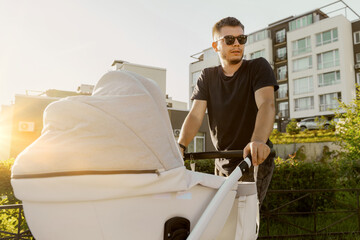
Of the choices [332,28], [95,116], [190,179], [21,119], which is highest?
[332,28]

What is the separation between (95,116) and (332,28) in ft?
143

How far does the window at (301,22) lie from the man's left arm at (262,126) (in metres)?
45.2

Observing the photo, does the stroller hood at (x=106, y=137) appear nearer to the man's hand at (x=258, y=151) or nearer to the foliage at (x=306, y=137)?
the man's hand at (x=258, y=151)

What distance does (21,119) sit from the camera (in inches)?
858

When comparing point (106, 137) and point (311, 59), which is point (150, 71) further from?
point (106, 137)

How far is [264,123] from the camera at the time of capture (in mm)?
2104

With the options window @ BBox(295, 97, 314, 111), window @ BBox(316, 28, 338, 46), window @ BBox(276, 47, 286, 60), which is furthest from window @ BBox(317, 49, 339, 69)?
window @ BBox(276, 47, 286, 60)

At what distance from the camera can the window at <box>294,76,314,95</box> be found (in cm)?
3975

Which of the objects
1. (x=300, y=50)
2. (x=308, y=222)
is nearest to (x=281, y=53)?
(x=300, y=50)

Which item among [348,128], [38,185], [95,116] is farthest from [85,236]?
[348,128]

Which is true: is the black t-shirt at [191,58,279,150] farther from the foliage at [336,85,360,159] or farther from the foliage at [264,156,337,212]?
the foliage at [336,85,360,159]

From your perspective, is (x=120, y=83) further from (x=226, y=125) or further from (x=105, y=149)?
(x=226, y=125)

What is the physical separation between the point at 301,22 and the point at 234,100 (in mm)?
46139

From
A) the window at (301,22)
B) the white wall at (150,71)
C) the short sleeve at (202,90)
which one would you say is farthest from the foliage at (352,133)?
the window at (301,22)
